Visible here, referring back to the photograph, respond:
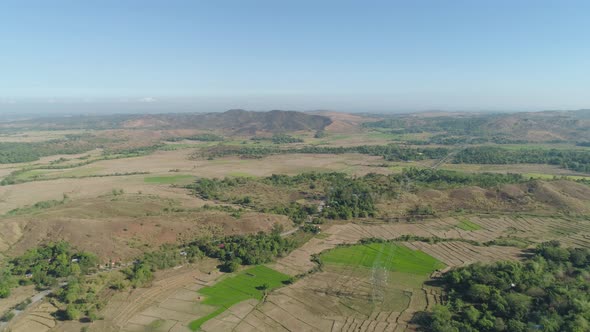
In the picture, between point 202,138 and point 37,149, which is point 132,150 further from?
point 202,138

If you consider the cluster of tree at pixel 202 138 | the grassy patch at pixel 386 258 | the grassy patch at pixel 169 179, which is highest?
the cluster of tree at pixel 202 138

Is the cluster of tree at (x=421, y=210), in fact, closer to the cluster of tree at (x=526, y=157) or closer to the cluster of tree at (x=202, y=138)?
the cluster of tree at (x=526, y=157)

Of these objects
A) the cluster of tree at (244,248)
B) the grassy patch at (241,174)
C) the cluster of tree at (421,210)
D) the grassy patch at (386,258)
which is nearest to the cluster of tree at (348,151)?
the grassy patch at (241,174)

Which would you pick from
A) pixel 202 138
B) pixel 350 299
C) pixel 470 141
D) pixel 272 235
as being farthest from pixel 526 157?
pixel 202 138

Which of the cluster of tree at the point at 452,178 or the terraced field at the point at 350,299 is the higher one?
the cluster of tree at the point at 452,178

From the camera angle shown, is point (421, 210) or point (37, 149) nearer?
point (421, 210)
